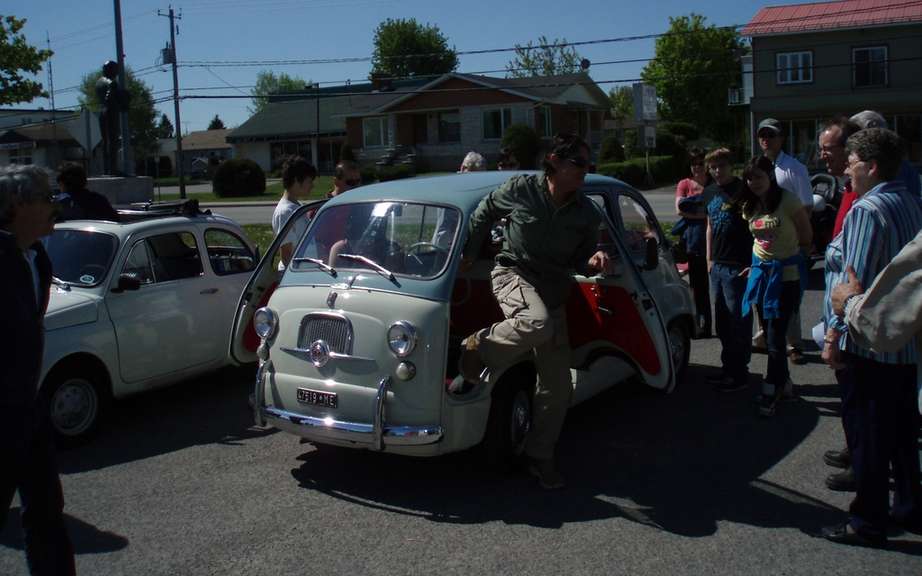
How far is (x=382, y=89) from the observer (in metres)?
58.1

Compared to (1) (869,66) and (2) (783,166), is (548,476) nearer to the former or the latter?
(2) (783,166)

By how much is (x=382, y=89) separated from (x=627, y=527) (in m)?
55.4

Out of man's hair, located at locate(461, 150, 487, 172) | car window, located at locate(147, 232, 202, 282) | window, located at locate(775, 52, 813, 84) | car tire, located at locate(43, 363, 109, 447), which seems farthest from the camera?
window, located at locate(775, 52, 813, 84)

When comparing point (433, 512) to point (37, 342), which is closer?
point (37, 342)

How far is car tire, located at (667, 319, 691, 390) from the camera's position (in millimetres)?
7688

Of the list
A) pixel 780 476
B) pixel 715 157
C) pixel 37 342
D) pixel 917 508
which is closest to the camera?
pixel 37 342

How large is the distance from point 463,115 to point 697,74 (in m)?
24.8

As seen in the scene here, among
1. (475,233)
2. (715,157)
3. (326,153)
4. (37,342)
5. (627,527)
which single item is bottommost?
(627,527)

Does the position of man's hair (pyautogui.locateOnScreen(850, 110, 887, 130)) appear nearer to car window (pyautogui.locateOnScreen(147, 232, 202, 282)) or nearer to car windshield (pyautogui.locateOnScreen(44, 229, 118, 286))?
car window (pyautogui.locateOnScreen(147, 232, 202, 282))

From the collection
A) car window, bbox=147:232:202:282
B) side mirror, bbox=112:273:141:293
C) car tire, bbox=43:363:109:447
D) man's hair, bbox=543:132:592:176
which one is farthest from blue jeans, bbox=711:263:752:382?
car tire, bbox=43:363:109:447

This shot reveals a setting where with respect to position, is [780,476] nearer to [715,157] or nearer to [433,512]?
[433,512]

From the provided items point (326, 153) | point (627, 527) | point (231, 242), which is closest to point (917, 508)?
point (627, 527)

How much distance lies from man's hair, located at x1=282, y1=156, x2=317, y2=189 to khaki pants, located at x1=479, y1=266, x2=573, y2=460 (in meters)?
3.14

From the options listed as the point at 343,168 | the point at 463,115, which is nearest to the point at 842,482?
the point at 343,168
